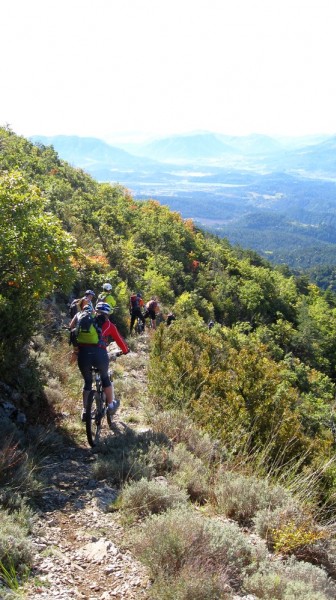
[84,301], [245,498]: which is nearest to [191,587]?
[245,498]

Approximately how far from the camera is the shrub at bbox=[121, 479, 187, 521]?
4.44 m

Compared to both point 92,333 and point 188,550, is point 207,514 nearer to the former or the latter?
point 188,550

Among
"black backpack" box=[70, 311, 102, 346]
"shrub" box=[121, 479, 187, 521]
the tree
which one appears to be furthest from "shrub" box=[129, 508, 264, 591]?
the tree

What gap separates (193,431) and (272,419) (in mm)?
1311

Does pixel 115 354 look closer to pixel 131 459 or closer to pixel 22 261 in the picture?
pixel 22 261

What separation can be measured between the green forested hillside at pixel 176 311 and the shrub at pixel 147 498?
6.11ft

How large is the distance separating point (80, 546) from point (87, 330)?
277 cm

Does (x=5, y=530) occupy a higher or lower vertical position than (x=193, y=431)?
higher

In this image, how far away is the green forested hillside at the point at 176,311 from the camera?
629cm

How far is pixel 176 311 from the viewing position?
22.8 meters

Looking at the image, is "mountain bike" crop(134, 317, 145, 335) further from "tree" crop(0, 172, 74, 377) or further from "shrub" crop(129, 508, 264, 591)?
"shrub" crop(129, 508, 264, 591)

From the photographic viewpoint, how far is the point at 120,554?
388 cm

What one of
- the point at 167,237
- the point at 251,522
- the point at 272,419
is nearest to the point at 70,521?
the point at 251,522

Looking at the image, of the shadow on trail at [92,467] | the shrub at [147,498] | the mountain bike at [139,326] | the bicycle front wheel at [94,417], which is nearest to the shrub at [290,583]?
the shrub at [147,498]
